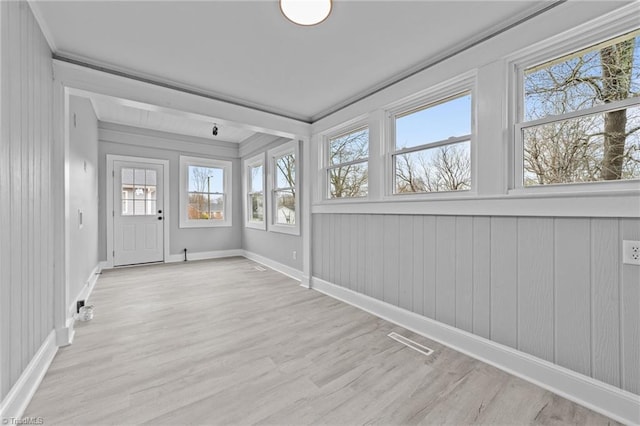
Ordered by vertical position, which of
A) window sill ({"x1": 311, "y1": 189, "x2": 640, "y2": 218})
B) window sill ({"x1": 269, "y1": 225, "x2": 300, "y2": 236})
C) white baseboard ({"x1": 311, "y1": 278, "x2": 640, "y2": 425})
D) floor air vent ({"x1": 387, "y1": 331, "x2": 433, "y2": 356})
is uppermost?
window sill ({"x1": 311, "y1": 189, "x2": 640, "y2": 218})

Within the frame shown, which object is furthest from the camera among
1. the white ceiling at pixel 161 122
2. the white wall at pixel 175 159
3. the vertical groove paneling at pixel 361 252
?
the white wall at pixel 175 159

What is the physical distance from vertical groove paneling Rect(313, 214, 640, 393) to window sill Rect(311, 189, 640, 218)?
6 centimetres

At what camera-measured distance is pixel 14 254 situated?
1441 mm

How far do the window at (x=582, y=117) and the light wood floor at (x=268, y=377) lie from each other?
1.41 m

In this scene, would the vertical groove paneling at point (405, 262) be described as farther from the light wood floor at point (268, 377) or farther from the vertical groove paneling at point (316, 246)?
the vertical groove paneling at point (316, 246)

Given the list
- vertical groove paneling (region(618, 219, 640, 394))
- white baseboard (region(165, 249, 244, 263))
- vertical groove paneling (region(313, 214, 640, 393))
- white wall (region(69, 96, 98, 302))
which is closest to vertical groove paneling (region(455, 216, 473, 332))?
vertical groove paneling (region(313, 214, 640, 393))

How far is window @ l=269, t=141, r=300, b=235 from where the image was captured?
4219 millimetres

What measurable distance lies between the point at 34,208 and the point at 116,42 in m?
1.39

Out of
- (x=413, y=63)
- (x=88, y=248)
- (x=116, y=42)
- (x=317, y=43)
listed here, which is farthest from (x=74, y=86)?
(x=413, y=63)

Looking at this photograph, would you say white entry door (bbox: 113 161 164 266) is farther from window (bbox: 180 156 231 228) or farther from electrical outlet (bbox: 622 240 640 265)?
electrical outlet (bbox: 622 240 640 265)

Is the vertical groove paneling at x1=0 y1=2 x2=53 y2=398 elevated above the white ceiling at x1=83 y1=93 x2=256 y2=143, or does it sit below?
below

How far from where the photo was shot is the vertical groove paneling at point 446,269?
2.20 metres

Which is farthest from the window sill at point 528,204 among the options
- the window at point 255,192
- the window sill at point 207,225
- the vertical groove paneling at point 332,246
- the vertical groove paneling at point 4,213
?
the window sill at point 207,225

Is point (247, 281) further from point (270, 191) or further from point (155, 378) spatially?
point (155, 378)
